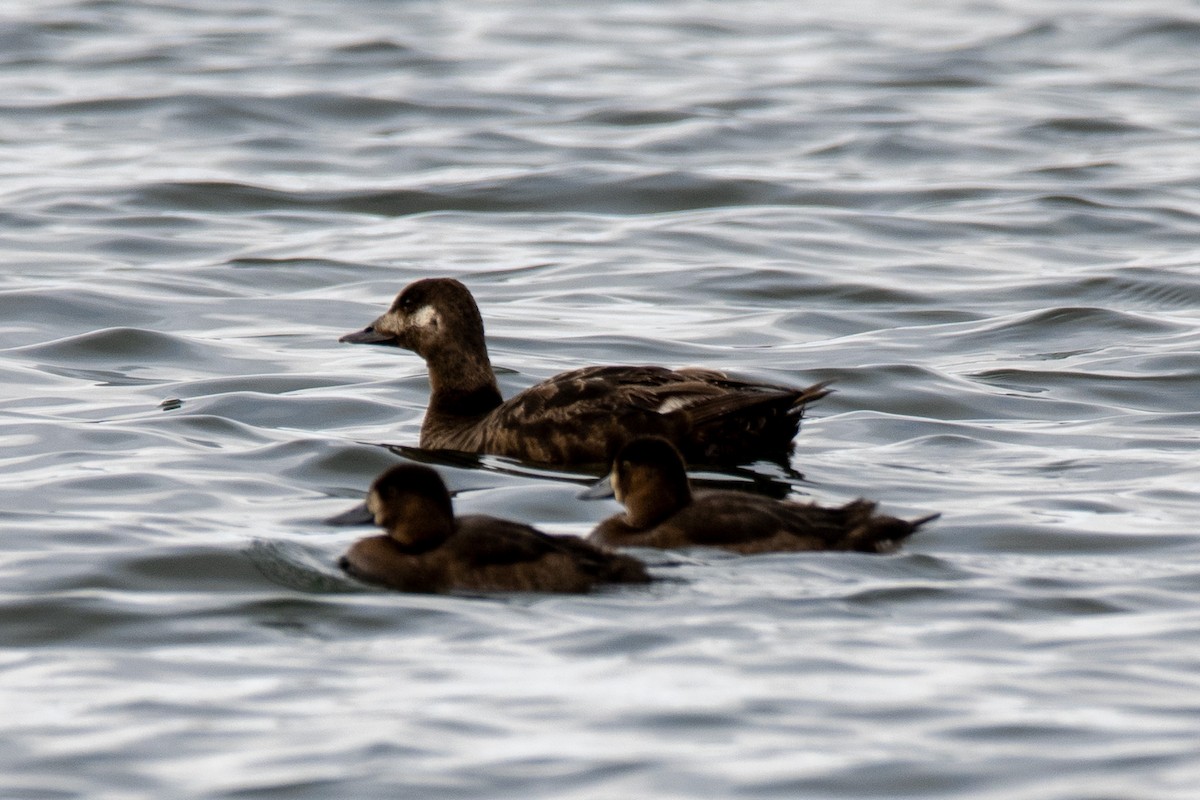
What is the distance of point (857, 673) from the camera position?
6289mm

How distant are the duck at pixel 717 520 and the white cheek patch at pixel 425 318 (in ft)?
8.92

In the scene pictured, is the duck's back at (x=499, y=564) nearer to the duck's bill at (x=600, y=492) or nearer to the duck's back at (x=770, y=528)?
the duck's back at (x=770, y=528)

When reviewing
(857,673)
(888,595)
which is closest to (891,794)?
(857,673)

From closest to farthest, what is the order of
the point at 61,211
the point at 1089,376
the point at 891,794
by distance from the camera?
the point at 891,794 < the point at 1089,376 < the point at 61,211

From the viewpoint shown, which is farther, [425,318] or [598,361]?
[598,361]

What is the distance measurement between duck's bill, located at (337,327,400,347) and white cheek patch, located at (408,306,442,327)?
15cm

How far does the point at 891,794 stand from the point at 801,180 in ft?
45.2

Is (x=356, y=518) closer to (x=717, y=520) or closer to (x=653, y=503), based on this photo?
(x=653, y=503)

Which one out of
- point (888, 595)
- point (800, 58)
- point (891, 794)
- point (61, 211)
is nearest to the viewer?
point (891, 794)

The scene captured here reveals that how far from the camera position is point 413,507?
23.6 feet

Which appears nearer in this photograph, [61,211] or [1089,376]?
[1089,376]

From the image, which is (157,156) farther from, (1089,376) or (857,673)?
(857,673)

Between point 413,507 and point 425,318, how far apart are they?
3299mm

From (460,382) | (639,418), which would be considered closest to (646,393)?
(639,418)
